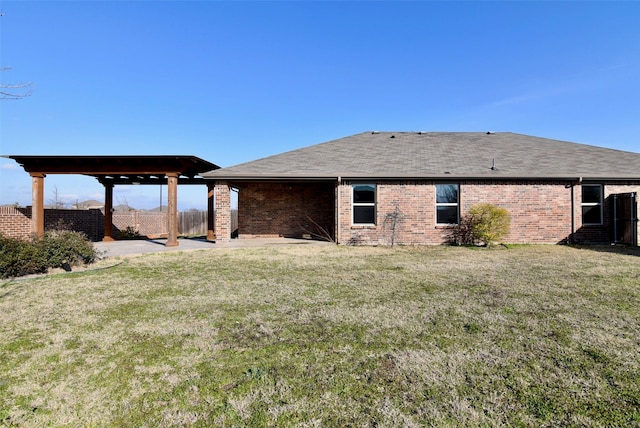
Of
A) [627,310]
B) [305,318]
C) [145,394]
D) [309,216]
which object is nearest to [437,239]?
[309,216]

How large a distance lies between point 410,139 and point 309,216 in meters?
6.75

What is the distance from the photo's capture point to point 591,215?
42.7 feet

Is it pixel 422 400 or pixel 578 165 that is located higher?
pixel 578 165

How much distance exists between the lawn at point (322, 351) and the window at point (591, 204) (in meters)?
7.64

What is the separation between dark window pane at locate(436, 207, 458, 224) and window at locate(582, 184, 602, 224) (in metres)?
5.08

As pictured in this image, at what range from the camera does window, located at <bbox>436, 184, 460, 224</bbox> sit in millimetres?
13055

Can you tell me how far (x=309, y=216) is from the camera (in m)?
16.2

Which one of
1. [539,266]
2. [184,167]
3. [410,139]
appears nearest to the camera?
[539,266]

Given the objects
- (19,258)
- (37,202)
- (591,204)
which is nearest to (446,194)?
(591,204)

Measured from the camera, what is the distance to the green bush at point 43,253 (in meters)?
7.32

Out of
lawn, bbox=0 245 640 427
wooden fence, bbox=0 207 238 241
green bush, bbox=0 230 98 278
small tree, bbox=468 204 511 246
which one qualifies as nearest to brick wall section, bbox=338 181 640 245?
small tree, bbox=468 204 511 246

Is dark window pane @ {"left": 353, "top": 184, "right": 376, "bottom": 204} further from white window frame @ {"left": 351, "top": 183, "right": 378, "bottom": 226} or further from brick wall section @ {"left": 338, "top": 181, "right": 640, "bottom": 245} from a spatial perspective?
brick wall section @ {"left": 338, "top": 181, "right": 640, "bottom": 245}

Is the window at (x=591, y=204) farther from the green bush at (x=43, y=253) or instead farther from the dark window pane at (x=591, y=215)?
the green bush at (x=43, y=253)

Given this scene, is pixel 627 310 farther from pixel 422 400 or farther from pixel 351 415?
pixel 351 415
